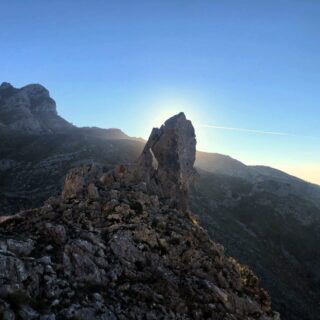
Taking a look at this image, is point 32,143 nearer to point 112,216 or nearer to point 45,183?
point 45,183

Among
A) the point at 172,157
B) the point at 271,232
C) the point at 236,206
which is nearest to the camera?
the point at 172,157

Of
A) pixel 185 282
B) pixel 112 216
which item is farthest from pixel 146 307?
pixel 112 216

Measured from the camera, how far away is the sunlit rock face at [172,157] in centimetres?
4581

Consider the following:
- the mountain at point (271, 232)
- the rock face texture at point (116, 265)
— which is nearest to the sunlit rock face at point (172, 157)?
the rock face texture at point (116, 265)

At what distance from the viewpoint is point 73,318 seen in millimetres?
19953

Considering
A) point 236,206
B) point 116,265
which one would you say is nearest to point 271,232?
point 236,206

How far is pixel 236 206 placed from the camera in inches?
5285

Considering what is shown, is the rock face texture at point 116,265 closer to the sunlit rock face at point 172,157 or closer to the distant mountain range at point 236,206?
the sunlit rock face at point 172,157

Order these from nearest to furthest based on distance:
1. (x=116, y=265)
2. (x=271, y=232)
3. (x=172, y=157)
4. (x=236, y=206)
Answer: (x=116, y=265) < (x=172, y=157) < (x=271, y=232) < (x=236, y=206)

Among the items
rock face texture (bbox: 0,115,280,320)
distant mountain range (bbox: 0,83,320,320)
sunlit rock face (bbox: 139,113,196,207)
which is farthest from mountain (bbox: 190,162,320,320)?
rock face texture (bbox: 0,115,280,320)

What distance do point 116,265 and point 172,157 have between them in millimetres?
26527

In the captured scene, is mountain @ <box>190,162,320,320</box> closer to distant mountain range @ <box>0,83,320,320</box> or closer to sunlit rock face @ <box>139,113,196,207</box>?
distant mountain range @ <box>0,83,320,320</box>

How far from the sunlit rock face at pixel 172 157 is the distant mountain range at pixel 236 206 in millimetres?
36563

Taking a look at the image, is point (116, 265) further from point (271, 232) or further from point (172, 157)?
point (271, 232)
